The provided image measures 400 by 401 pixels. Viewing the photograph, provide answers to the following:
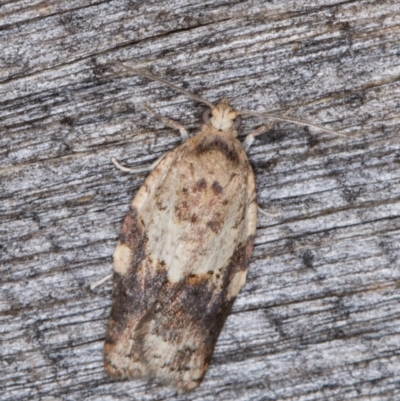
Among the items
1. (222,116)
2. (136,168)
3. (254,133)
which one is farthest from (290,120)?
(136,168)

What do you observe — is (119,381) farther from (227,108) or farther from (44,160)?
(227,108)

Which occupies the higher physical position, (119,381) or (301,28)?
(301,28)

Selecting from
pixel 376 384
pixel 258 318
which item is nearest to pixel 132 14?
pixel 258 318

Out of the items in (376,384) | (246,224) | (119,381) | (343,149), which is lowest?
(376,384)

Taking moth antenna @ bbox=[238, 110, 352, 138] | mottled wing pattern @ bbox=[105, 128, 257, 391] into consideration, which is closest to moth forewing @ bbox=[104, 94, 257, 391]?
mottled wing pattern @ bbox=[105, 128, 257, 391]

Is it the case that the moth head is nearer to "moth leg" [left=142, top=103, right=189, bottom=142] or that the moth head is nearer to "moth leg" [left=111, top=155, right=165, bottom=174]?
"moth leg" [left=142, top=103, right=189, bottom=142]

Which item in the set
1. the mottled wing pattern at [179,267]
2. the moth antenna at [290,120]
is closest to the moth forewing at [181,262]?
the mottled wing pattern at [179,267]

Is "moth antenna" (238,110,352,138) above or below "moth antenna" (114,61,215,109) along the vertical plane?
below

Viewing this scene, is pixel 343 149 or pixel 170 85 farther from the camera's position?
pixel 343 149
